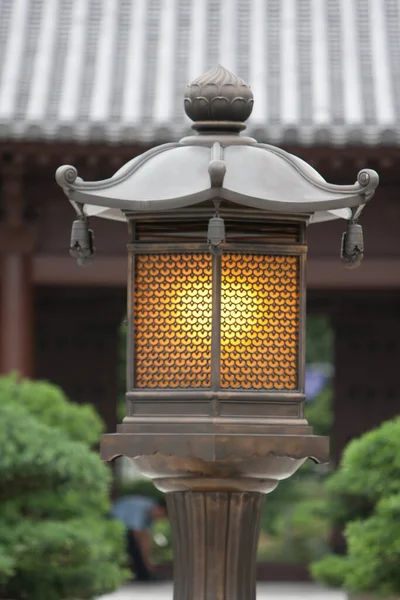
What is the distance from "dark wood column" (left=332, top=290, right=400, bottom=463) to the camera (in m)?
14.6

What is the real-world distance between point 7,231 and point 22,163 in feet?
2.02

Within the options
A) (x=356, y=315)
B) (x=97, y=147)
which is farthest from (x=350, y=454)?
(x=356, y=315)

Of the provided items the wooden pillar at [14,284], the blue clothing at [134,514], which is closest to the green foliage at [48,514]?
the wooden pillar at [14,284]

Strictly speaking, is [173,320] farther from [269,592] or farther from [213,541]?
[269,592]

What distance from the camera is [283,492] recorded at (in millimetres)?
17438

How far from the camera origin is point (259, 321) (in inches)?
208

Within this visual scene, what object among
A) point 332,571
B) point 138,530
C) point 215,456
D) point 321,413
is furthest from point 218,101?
point 321,413

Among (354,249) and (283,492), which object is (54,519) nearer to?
(354,249)

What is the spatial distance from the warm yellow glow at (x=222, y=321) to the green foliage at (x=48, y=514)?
11.2 ft

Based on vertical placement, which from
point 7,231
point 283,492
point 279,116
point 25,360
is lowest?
point 283,492

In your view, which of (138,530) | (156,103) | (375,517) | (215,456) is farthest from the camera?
(138,530)

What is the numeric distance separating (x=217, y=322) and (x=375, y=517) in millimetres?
4361

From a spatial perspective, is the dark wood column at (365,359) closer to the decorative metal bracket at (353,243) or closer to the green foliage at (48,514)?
the green foliage at (48,514)

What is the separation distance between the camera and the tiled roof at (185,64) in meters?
10.4
